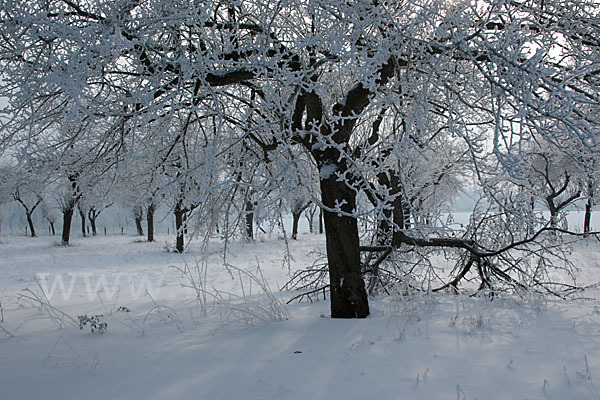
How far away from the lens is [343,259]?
16.0 ft

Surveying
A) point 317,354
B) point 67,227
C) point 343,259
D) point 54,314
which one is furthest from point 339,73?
point 67,227

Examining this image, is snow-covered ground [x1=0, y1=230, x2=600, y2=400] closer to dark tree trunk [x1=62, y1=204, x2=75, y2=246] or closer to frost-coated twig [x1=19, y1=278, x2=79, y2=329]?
frost-coated twig [x1=19, y1=278, x2=79, y2=329]

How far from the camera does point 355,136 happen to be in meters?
8.68

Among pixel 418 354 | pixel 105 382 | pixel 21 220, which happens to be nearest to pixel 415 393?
pixel 418 354

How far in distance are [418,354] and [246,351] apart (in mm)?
1470

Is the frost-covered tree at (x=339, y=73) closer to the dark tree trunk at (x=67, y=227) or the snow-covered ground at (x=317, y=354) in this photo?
the snow-covered ground at (x=317, y=354)

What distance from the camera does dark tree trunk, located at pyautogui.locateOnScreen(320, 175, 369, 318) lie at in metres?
4.82
